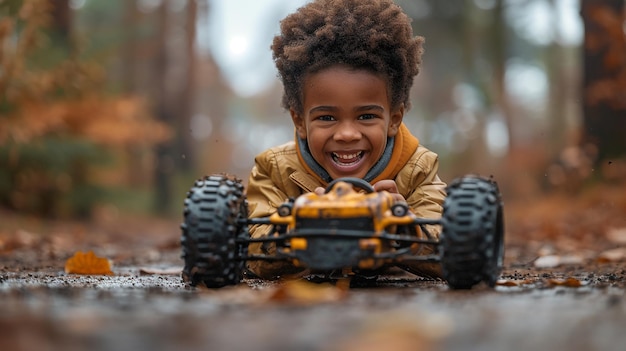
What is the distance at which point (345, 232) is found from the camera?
11.2 feet

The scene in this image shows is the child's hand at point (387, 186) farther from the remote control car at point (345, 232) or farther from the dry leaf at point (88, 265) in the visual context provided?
the dry leaf at point (88, 265)

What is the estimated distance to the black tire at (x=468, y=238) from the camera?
332cm

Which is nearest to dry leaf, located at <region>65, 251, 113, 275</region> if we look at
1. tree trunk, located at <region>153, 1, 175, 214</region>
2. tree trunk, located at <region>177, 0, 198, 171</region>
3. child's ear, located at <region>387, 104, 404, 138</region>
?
child's ear, located at <region>387, 104, 404, 138</region>

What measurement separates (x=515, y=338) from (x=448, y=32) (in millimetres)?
24201

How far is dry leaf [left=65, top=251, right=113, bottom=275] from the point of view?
4770mm

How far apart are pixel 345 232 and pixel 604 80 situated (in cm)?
900

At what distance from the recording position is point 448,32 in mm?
25453

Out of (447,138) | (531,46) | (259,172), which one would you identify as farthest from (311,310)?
(531,46)

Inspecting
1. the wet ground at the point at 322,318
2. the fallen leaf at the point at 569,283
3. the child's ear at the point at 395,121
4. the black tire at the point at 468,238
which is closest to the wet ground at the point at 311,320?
the wet ground at the point at 322,318

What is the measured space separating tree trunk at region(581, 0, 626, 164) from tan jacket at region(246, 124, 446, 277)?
6.34 metres

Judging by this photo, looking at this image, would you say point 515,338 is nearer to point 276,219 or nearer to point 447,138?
point 276,219

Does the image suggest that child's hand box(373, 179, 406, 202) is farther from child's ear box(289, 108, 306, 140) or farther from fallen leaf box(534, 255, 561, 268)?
fallen leaf box(534, 255, 561, 268)

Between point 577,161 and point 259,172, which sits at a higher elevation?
point 577,161

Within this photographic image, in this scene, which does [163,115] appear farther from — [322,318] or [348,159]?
[322,318]
